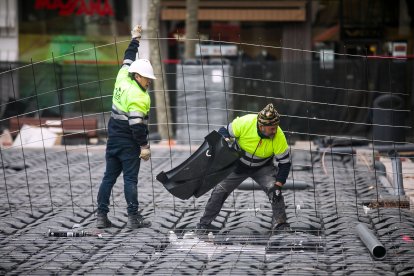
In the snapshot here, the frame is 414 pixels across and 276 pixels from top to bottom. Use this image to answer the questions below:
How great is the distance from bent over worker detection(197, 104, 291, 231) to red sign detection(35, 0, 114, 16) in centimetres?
1323

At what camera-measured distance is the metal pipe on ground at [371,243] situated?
7.58m

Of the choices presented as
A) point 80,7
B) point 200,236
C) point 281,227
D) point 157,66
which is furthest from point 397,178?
point 80,7

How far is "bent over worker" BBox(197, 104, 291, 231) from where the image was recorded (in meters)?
8.75

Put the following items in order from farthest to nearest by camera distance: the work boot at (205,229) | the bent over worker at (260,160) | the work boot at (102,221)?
the work boot at (102,221) < the work boot at (205,229) < the bent over worker at (260,160)

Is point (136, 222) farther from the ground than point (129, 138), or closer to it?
closer to it

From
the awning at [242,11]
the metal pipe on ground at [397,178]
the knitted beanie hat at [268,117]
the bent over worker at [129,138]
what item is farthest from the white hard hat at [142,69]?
the awning at [242,11]

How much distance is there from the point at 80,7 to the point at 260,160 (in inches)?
535

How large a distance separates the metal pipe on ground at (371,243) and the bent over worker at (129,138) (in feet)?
7.51

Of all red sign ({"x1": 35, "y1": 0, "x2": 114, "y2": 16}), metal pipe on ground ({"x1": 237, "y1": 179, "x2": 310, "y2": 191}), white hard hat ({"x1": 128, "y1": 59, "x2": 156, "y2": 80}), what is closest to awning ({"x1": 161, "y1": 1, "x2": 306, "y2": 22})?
red sign ({"x1": 35, "y1": 0, "x2": 114, "y2": 16})

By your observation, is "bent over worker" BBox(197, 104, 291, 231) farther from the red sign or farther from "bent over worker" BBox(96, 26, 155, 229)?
the red sign

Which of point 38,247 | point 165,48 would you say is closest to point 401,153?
point 38,247

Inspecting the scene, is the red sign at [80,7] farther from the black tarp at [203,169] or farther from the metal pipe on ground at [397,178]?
the black tarp at [203,169]

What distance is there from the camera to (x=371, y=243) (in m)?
7.75

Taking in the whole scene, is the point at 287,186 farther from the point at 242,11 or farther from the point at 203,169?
the point at 242,11
